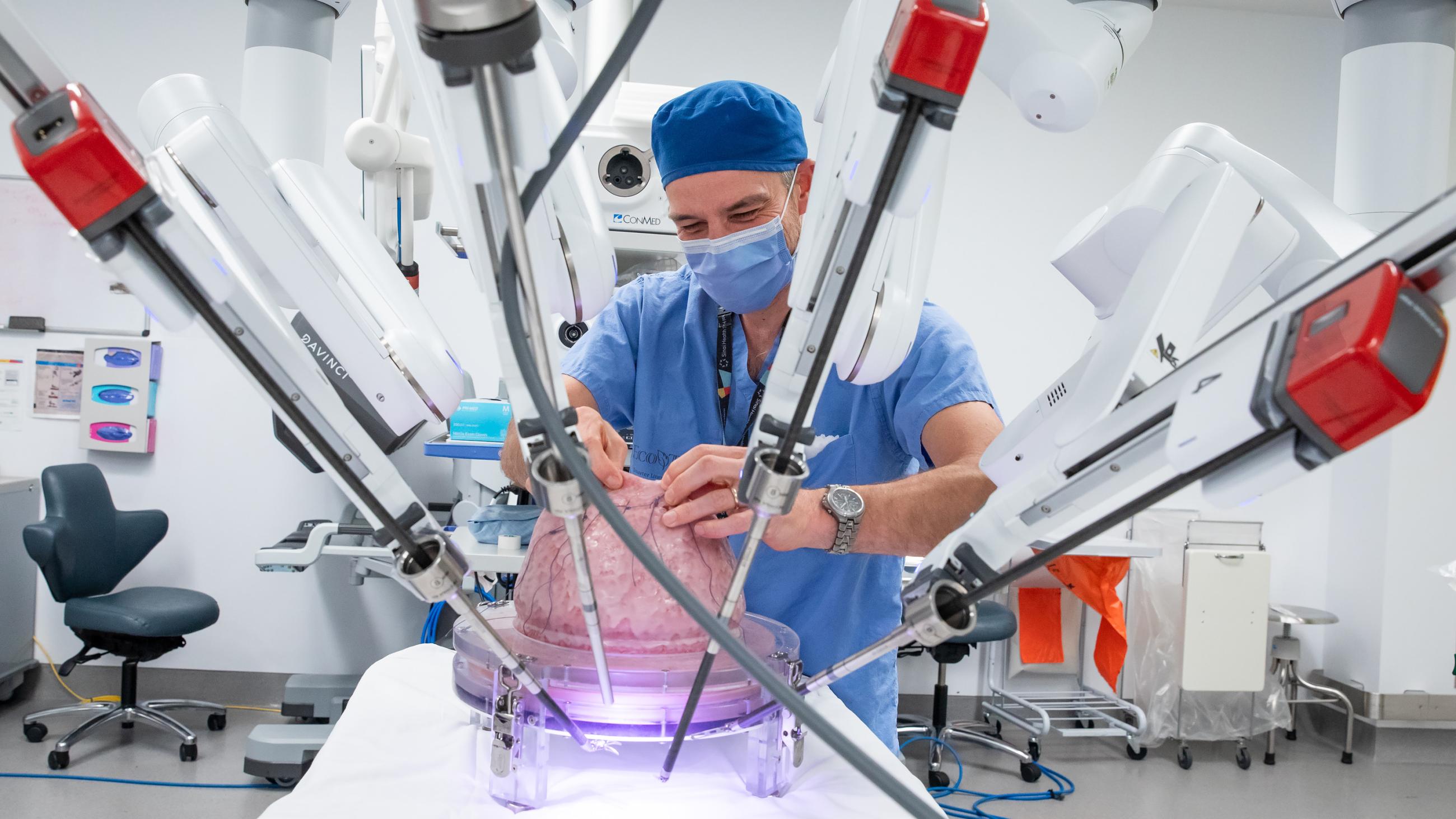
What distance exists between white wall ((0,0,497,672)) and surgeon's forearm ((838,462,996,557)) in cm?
337

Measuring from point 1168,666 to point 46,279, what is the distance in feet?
16.9

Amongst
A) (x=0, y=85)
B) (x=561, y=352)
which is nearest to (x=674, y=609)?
(x=0, y=85)

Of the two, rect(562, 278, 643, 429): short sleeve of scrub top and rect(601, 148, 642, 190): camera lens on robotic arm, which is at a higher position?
rect(601, 148, 642, 190): camera lens on robotic arm

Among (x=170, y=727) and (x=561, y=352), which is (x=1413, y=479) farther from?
(x=170, y=727)

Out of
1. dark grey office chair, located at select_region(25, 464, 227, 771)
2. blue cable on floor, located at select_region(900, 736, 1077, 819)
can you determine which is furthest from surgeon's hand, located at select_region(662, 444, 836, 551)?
dark grey office chair, located at select_region(25, 464, 227, 771)

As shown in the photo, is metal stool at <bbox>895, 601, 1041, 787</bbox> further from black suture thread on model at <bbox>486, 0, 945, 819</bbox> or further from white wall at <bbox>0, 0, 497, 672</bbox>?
black suture thread on model at <bbox>486, 0, 945, 819</bbox>

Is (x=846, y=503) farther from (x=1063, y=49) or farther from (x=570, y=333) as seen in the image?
(x=570, y=333)

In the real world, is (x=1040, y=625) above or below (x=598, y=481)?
below

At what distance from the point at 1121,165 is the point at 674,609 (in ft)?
13.6

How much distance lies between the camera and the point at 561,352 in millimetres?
2193

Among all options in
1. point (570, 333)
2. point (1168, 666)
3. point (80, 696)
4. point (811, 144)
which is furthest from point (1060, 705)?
point (80, 696)

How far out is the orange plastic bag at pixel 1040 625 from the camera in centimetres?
414

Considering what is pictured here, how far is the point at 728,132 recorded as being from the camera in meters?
1.42

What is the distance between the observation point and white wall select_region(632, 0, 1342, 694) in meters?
4.39
